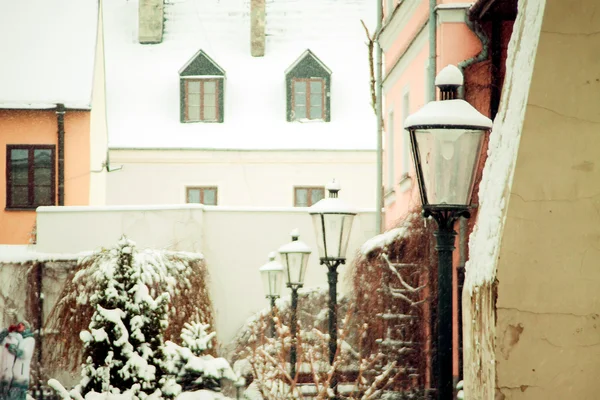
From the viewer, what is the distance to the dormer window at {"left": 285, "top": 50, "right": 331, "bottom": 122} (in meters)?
30.5

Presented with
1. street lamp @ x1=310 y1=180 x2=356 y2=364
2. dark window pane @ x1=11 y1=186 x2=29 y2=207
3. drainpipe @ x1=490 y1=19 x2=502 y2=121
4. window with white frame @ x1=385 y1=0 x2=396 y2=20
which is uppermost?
window with white frame @ x1=385 y1=0 x2=396 y2=20

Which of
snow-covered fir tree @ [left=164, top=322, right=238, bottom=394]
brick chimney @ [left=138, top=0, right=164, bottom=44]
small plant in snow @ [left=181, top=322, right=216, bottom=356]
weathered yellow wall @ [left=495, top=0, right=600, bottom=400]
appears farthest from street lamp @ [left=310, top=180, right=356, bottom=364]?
brick chimney @ [left=138, top=0, right=164, bottom=44]

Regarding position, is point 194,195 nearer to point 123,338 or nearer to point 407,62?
point 407,62

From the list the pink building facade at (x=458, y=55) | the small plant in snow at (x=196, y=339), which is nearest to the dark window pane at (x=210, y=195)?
the small plant in snow at (x=196, y=339)

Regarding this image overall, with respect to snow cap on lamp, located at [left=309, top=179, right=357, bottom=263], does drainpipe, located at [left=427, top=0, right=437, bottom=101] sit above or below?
above

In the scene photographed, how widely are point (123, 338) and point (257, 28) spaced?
2293 cm

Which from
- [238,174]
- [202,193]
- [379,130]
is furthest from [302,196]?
[379,130]

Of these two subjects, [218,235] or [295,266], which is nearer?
[295,266]

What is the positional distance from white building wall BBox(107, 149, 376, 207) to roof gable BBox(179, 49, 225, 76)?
2.28m

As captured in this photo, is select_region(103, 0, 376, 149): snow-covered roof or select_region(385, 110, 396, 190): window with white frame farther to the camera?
select_region(103, 0, 376, 149): snow-covered roof

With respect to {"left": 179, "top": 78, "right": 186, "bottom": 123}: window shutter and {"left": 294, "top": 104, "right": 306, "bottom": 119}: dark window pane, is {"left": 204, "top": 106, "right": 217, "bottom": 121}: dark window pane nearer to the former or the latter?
{"left": 179, "top": 78, "right": 186, "bottom": 123}: window shutter

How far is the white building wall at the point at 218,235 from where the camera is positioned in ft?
70.2

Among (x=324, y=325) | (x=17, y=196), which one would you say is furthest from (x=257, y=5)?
(x=324, y=325)

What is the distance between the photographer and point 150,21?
32031mm
